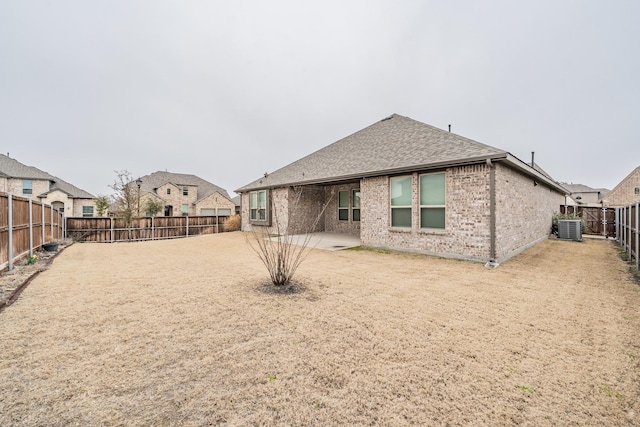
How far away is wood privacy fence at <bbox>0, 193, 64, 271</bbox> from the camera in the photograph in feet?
19.0

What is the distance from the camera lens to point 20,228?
22.5 ft

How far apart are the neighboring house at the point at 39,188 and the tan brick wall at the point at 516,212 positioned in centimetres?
3611

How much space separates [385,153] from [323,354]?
29.9 feet

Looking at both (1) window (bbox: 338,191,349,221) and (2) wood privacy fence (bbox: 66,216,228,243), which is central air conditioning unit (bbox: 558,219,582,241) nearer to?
(1) window (bbox: 338,191,349,221)

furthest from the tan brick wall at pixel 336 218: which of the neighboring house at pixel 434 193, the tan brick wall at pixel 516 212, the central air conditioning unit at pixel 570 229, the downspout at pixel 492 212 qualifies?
the central air conditioning unit at pixel 570 229

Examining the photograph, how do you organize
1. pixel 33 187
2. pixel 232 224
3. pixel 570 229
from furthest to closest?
pixel 33 187 < pixel 232 224 < pixel 570 229

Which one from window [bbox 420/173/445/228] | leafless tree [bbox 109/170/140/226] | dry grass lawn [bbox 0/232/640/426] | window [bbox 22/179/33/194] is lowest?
dry grass lawn [bbox 0/232/640/426]

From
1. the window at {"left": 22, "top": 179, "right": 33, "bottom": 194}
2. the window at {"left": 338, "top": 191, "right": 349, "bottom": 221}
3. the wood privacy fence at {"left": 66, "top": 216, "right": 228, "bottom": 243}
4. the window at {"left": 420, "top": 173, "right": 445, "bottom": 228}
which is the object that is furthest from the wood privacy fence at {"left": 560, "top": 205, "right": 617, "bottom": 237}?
the window at {"left": 22, "top": 179, "right": 33, "bottom": 194}

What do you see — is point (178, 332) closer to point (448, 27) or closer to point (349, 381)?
point (349, 381)

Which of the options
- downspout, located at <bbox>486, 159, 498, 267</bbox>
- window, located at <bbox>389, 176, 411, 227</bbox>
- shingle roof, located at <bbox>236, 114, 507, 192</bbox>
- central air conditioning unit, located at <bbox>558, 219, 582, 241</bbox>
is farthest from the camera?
central air conditioning unit, located at <bbox>558, 219, 582, 241</bbox>

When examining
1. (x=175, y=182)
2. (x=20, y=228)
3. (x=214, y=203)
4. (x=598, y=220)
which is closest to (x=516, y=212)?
(x=598, y=220)

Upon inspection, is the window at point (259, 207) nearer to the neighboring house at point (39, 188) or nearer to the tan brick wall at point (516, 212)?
the tan brick wall at point (516, 212)

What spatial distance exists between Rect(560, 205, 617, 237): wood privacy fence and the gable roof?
45821 millimetres

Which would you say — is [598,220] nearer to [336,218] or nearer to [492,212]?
[492,212]
